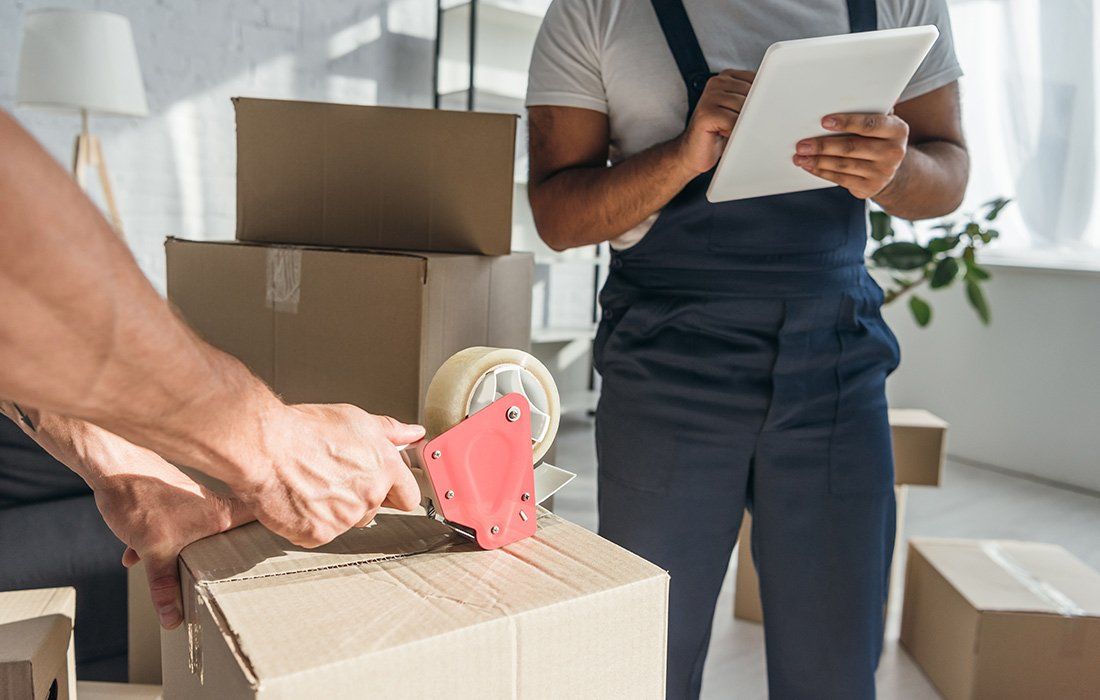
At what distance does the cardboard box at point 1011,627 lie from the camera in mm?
1602

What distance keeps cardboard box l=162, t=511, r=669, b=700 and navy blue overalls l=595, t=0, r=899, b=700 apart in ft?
1.15

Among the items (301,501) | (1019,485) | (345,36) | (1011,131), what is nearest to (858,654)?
(301,501)

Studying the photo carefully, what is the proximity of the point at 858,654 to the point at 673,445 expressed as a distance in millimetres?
317

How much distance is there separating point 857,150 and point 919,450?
1.44m

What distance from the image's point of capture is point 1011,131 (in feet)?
10.7

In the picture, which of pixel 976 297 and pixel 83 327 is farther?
pixel 976 297

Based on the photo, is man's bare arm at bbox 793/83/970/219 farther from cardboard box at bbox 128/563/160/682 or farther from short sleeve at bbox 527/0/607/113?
cardboard box at bbox 128/563/160/682

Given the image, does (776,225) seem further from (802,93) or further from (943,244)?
(943,244)

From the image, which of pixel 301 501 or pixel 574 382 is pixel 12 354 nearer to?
pixel 301 501

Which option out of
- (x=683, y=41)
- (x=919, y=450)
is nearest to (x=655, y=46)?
(x=683, y=41)

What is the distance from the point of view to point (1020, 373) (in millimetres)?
3266

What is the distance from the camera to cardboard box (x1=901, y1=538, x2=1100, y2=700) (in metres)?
1.60

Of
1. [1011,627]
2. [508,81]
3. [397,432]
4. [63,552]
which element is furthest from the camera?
[508,81]

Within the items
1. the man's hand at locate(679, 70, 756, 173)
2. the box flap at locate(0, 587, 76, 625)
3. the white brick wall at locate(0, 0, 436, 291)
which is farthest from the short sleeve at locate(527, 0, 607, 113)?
the white brick wall at locate(0, 0, 436, 291)
